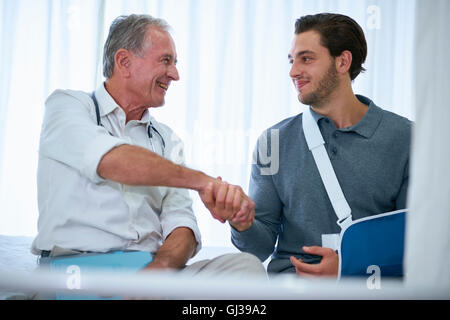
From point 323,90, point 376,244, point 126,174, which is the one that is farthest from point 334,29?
point 126,174

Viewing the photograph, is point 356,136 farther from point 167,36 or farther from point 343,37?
point 167,36

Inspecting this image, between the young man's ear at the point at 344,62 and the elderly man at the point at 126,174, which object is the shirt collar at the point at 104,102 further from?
the young man's ear at the point at 344,62

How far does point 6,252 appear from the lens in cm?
126

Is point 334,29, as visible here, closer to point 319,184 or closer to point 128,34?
point 319,184

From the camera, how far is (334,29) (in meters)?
1.36

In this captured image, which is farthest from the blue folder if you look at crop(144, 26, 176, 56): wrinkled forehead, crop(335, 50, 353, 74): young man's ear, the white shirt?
crop(144, 26, 176, 56): wrinkled forehead

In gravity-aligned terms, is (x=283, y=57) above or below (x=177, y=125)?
above

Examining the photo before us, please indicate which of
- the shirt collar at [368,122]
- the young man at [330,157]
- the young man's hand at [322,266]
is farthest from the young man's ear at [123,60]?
the young man's hand at [322,266]

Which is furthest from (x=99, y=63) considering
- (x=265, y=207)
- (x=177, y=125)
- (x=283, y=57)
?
(x=265, y=207)

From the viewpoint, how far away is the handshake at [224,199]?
0.97 meters

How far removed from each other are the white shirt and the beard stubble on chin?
50cm

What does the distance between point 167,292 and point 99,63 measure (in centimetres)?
108

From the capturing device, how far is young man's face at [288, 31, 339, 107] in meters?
1.30

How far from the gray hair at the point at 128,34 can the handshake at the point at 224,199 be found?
0.47 meters
